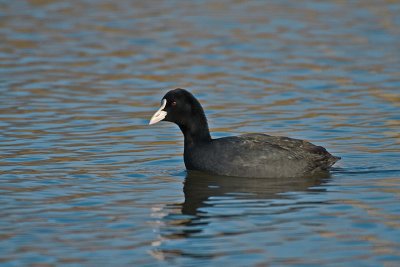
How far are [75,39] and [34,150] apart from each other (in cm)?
911

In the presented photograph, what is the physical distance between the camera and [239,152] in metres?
10.8

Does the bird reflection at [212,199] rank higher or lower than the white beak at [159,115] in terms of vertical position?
lower

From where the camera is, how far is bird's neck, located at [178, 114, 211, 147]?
37.0 feet

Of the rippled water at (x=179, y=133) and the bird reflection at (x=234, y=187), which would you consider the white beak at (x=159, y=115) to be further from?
the bird reflection at (x=234, y=187)

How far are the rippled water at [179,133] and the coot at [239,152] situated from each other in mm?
176

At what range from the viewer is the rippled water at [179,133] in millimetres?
8211

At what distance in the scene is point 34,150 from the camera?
40.2 ft

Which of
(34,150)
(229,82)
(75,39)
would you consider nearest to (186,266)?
(34,150)

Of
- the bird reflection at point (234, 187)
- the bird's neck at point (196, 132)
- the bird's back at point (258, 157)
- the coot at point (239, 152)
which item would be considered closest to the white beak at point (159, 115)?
the coot at point (239, 152)

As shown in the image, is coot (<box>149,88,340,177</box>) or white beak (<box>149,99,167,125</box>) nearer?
coot (<box>149,88,340,177</box>)

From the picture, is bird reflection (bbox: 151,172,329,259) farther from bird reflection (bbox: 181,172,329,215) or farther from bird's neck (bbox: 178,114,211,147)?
bird's neck (bbox: 178,114,211,147)

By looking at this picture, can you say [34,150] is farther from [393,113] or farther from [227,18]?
[227,18]

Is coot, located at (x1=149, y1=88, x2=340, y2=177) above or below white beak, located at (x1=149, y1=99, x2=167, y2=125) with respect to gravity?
below

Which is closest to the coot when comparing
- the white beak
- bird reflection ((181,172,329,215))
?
the white beak
